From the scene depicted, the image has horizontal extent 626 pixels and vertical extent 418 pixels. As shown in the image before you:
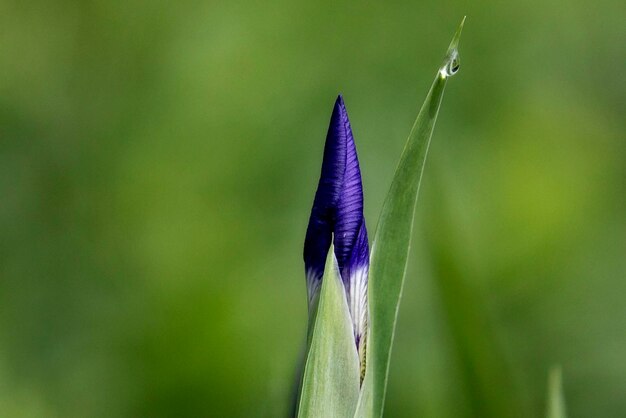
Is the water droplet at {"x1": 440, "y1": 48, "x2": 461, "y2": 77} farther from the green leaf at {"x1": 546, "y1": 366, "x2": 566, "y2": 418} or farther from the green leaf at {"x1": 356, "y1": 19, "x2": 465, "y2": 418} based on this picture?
the green leaf at {"x1": 546, "y1": 366, "x2": 566, "y2": 418}

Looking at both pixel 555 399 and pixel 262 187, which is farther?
pixel 262 187

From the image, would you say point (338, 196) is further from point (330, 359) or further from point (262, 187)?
point (262, 187)

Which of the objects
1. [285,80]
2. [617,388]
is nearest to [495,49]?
[285,80]

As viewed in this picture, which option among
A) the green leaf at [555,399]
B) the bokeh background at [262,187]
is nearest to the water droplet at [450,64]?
the green leaf at [555,399]

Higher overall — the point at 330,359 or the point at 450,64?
the point at 450,64

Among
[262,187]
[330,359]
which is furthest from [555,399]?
[262,187]

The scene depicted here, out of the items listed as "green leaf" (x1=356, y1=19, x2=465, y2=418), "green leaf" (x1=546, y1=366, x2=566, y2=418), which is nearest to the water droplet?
"green leaf" (x1=356, y1=19, x2=465, y2=418)

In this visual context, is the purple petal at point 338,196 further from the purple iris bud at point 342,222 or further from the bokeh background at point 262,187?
the bokeh background at point 262,187
